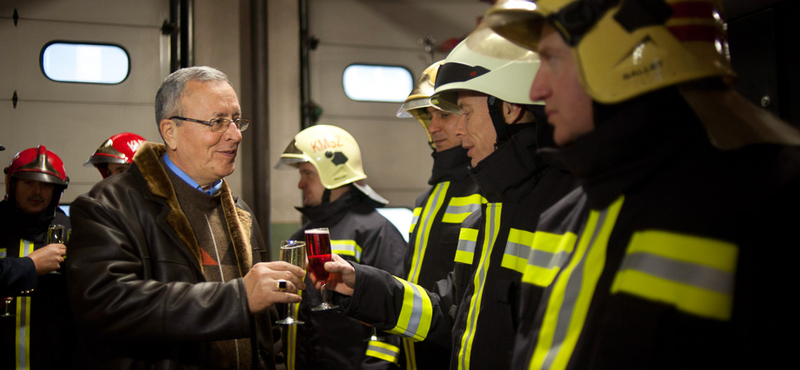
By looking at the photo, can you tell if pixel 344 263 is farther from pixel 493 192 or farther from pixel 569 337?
pixel 569 337

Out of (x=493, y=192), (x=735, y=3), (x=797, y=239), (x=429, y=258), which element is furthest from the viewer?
(x=429, y=258)

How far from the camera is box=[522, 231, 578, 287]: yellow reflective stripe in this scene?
1.33 m

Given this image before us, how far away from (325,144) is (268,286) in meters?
2.64

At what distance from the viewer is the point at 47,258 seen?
10.6 ft

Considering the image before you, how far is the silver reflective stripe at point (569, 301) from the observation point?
45.5 inches

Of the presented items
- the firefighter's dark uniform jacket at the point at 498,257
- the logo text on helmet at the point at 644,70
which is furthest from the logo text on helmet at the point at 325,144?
the logo text on helmet at the point at 644,70

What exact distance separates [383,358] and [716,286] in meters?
2.59

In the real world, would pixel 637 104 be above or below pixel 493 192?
above

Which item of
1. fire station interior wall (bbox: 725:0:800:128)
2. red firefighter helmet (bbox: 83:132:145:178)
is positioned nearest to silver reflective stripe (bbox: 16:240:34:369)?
red firefighter helmet (bbox: 83:132:145:178)

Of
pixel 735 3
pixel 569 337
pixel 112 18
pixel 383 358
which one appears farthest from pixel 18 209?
pixel 735 3

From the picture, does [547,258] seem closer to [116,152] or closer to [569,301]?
A: [569,301]

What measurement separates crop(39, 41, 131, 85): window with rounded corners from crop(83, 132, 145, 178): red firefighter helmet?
1245mm

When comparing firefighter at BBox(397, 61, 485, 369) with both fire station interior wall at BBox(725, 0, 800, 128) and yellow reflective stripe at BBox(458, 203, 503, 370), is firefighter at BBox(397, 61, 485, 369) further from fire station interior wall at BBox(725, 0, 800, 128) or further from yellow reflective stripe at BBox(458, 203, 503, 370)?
fire station interior wall at BBox(725, 0, 800, 128)

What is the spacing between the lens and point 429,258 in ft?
9.82
